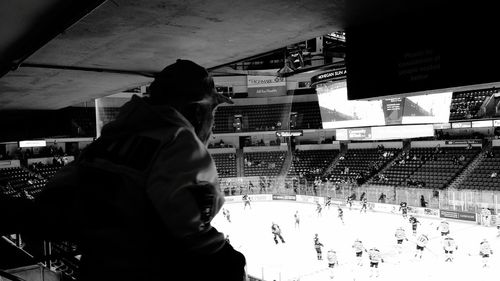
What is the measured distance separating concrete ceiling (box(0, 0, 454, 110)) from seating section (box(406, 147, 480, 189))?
22.3 m

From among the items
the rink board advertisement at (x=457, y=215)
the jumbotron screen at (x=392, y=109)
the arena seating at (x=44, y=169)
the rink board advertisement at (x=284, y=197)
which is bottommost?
the rink board advertisement at (x=284, y=197)

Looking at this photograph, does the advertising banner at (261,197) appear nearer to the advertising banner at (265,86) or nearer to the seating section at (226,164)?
the seating section at (226,164)

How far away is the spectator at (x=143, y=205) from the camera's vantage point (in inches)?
32.5

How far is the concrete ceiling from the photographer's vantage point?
9.31 ft

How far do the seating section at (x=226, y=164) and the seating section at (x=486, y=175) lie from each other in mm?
16709

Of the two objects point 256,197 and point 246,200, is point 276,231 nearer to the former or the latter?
point 246,200

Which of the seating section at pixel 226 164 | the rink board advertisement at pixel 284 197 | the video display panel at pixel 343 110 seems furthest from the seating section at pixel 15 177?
the video display panel at pixel 343 110

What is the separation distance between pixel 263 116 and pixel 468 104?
16.3 metres

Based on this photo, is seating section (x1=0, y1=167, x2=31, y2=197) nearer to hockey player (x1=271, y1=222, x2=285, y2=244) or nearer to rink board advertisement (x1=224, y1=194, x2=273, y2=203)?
rink board advertisement (x1=224, y1=194, x2=273, y2=203)

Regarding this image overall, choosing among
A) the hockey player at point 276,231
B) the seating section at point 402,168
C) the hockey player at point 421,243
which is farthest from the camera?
the seating section at point 402,168

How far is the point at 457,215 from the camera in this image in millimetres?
19281

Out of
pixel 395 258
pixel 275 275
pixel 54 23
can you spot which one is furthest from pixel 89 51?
pixel 395 258

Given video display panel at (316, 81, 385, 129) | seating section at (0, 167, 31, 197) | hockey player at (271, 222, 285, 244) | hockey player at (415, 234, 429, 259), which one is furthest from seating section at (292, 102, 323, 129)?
seating section at (0, 167, 31, 197)

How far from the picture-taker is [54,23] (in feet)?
Result: 10.7
